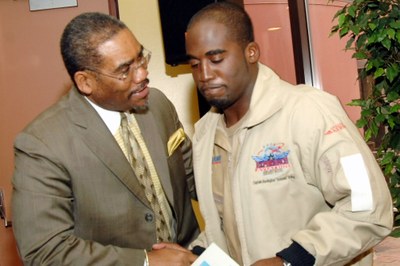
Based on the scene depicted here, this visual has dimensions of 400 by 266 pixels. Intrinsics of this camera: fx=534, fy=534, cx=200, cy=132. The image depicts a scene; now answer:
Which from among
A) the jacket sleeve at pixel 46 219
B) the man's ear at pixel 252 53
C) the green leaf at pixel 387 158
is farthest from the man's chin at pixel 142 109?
the green leaf at pixel 387 158

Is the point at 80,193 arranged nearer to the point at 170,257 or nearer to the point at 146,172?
the point at 146,172

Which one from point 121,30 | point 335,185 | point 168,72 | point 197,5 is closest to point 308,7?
point 168,72

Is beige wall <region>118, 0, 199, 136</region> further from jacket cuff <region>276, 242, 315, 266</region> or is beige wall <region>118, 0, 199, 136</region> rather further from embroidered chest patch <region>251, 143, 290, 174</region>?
jacket cuff <region>276, 242, 315, 266</region>

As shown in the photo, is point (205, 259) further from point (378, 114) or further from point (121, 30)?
point (378, 114)

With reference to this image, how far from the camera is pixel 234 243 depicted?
169cm

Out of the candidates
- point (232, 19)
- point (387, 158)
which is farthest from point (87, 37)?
point (387, 158)

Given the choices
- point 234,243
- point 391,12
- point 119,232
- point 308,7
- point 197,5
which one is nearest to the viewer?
point 234,243

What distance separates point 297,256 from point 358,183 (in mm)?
252

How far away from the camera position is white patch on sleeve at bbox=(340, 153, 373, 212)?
4.57 ft

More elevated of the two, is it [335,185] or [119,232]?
[335,185]

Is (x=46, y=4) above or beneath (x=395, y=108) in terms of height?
above

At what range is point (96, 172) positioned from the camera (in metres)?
1.81

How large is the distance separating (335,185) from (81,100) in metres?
0.96

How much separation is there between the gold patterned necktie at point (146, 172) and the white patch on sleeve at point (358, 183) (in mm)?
763
